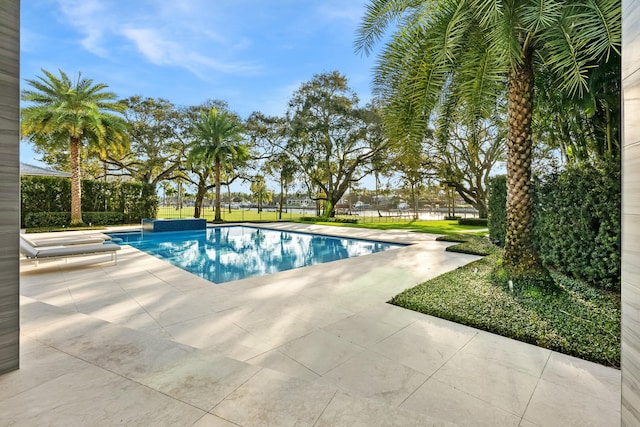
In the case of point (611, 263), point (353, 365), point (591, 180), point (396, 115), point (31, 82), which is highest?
point (31, 82)

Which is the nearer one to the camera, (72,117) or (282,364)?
(282,364)

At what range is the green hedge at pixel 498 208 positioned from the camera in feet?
32.9

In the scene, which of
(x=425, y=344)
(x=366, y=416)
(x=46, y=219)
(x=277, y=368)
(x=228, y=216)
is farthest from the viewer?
(x=228, y=216)

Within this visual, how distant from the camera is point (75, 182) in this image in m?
16.4

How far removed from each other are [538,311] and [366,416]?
362cm

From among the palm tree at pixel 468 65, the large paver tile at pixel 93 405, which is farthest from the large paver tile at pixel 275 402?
the palm tree at pixel 468 65

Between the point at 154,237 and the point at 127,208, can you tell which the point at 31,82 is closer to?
the point at 127,208

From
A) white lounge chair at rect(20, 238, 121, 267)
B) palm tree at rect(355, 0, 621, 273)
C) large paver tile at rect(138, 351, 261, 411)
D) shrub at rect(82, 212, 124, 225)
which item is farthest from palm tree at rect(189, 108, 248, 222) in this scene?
large paver tile at rect(138, 351, 261, 411)

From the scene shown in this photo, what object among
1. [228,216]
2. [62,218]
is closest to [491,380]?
[62,218]

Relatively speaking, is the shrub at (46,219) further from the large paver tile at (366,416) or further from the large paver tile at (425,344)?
the large paver tile at (366,416)

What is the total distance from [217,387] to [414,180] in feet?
76.0

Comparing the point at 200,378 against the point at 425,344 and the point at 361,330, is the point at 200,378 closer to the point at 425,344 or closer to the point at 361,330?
the point at 361,330

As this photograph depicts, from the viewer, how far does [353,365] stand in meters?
2.86

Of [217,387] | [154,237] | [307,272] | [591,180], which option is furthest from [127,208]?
[591,180]
